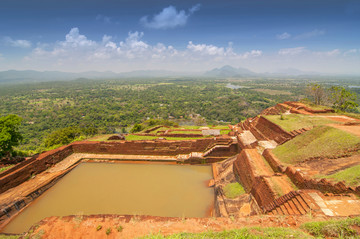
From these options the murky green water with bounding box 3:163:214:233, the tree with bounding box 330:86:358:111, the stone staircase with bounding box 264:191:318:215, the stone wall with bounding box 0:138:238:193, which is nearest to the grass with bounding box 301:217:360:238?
the stone staircase with bounding box 264:191:318:215

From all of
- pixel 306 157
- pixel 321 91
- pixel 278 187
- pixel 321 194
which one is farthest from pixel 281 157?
pixel 321 91

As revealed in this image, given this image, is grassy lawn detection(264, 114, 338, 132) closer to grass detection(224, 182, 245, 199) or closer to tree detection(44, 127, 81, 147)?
grass detection(224, 182, 245, 199)

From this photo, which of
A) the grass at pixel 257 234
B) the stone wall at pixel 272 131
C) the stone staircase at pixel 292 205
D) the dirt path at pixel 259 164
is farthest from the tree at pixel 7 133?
the stone wall at pixel 272 131

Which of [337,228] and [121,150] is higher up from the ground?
[337,228]

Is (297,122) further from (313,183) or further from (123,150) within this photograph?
(123,150)

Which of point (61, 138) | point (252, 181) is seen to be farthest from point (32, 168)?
point (252, 181)

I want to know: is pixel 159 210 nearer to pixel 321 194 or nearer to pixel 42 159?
pixel 321 194

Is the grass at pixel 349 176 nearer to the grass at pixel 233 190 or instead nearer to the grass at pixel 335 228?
the grass at pixel 335 228
